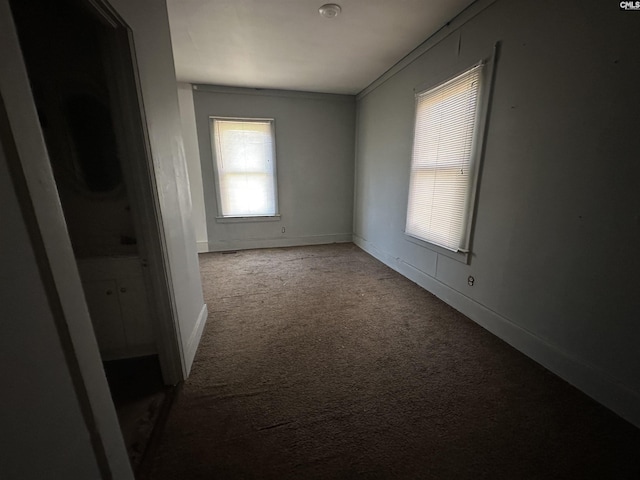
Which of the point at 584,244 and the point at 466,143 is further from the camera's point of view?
the point at 466,143

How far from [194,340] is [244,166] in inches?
124

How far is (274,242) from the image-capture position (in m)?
4.78

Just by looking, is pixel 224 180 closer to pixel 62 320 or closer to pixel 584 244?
pixel 62 320

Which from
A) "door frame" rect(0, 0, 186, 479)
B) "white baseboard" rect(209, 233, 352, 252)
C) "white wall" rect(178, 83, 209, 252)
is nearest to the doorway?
"door frame" rect(0, 0, 186, 479)

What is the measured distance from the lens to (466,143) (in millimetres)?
2299

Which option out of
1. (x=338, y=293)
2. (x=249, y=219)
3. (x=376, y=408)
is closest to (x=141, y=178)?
(x=376, y=408)

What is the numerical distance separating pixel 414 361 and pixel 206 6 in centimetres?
325

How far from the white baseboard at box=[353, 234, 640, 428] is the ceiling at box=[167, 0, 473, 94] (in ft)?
8.26

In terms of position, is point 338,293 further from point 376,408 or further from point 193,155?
point 193,155

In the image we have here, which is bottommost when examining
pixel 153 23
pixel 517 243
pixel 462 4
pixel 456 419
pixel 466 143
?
pixel 456 419

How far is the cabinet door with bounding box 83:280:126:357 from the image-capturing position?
1.63 m

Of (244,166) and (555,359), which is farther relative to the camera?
(244,166)

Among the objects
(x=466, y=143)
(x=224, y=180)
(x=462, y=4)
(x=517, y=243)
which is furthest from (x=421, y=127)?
(x=224, y=180)
